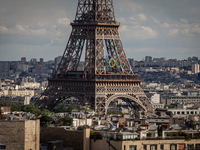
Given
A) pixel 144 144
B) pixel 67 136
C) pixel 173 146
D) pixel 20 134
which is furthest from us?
pixel 67 136

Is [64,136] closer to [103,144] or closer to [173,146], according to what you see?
[103,144]

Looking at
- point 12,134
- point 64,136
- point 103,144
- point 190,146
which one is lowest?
point 190,146

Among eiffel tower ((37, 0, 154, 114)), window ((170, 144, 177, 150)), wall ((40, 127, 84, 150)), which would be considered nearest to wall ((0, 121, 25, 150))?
wall ((40, 127, 84, 150))

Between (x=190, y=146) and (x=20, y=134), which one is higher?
(x=20, y=134)

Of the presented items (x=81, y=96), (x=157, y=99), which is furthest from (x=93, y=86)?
(x=157, y=99)

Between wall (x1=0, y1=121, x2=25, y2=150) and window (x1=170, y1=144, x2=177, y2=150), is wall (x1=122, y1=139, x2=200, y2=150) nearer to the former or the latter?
window (x1=170, y1=144, x2=177, y2=150)

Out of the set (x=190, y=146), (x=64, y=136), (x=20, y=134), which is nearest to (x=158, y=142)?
(x=190, y=146)
